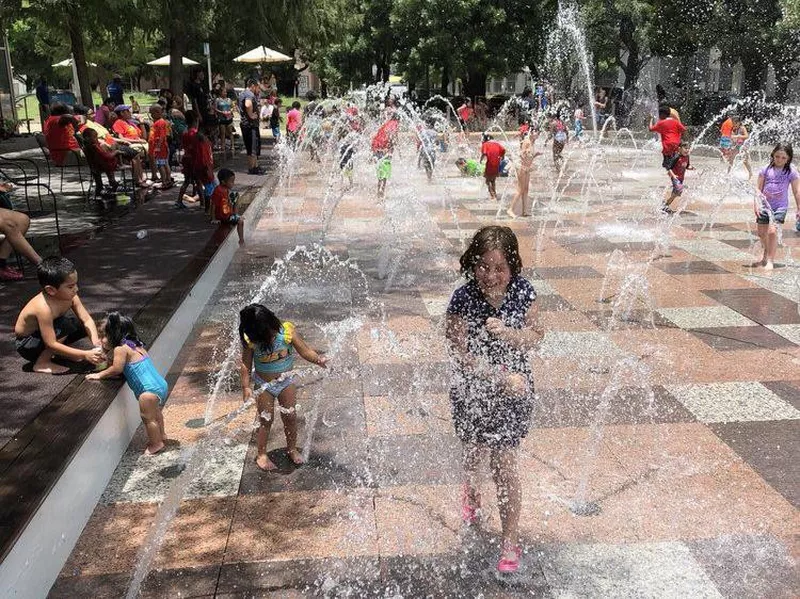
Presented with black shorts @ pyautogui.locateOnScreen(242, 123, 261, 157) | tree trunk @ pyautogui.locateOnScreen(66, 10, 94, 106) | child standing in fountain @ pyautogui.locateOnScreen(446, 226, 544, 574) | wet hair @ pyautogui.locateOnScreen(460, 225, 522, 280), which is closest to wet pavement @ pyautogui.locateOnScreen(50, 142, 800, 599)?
child standing in fountain @ pyautogui.locateOnScreen(446, 226, 544, 574)

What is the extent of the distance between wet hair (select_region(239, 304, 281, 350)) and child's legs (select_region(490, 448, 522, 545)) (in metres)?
1.29

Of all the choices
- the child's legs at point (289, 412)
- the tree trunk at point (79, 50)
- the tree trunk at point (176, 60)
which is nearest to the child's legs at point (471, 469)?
the child's legs at point (289, 412)

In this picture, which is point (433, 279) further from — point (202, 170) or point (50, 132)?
point (50, 132)

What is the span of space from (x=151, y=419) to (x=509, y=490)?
205cm

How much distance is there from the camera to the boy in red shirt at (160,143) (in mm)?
11953

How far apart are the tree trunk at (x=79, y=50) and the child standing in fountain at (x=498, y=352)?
13955 mm

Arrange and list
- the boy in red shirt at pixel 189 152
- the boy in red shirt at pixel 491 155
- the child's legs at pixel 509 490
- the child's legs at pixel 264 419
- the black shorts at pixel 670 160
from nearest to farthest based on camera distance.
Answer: the child's legs at pixel 509 490, the child's legs at pixel 264 419, the boy in red shirt at pixel 189 152, the black shorts at pixel 670 160, the boy in red shirt at pixel 491 155

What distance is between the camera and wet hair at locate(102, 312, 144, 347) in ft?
13.4

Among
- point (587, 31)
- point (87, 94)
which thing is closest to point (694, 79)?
point (587, 31)

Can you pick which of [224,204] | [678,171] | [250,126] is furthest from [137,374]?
[250,126]

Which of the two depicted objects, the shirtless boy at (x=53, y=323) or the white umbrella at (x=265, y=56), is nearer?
the shirtless boy at (x=53, y=323)

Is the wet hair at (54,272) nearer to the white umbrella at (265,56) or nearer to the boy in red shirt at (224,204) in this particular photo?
the boy in red shirt at (224,204)

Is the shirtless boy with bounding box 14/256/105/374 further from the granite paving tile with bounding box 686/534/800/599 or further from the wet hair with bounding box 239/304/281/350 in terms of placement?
the granite paving tile with bounding box 686/534/800/599

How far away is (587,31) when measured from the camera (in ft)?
106
